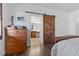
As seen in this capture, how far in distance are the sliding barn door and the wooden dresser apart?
111 inches

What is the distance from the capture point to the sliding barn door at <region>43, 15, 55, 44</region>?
846 centimetres

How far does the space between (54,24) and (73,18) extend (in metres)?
1.14

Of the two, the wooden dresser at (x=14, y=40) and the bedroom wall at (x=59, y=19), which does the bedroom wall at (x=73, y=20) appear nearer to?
the bedroom wall at (x=59, y=19)

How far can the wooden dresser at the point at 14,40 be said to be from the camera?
5.35 m

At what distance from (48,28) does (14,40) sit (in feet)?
11.2

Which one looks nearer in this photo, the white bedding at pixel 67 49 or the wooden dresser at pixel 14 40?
the white bedding at pixel 67 49

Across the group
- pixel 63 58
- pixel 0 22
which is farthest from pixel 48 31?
pixel 63 58

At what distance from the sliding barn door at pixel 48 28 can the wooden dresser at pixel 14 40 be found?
2.82 metres

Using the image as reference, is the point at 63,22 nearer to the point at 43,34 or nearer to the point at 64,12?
the point at 64,12

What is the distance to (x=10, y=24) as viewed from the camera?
19.9 ft

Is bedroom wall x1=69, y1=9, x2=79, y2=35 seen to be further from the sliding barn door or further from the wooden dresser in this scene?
the wooden dresser

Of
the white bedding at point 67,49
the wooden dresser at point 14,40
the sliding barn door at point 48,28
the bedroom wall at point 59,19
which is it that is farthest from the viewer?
the sliding barn door at point 48,28

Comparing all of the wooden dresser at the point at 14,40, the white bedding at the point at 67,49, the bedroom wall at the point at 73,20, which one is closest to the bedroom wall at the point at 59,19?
the bedroom wall at the point at 73,20

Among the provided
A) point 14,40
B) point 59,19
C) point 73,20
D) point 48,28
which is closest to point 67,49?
point 14,40
